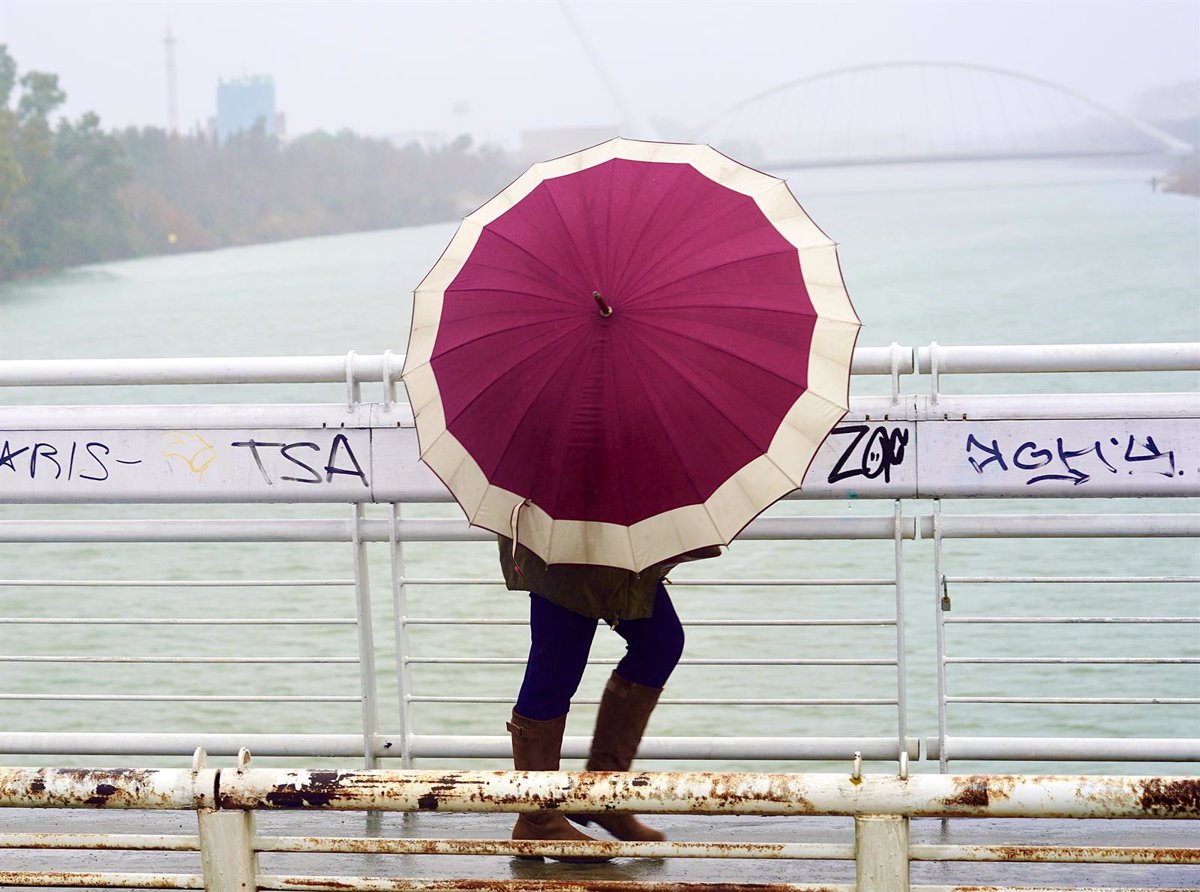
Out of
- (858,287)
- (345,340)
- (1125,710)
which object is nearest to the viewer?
(1125,710)

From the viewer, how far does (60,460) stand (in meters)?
3.49

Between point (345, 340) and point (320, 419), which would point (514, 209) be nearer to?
point (320, 419)

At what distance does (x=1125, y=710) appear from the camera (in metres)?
17.8

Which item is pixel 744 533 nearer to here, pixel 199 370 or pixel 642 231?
pixel 642 231

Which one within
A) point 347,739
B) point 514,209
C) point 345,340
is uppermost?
point 345,340

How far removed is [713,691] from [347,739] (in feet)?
49.2

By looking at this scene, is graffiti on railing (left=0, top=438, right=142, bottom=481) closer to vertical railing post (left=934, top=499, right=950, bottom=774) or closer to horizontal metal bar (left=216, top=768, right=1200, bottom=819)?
horizontal metal bar (left=216, top=768, right=1200, bottom=819)

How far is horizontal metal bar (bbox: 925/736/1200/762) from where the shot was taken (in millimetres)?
3266

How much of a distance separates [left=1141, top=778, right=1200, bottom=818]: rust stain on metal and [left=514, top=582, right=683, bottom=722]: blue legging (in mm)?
1012

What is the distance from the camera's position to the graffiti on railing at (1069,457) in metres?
3.24

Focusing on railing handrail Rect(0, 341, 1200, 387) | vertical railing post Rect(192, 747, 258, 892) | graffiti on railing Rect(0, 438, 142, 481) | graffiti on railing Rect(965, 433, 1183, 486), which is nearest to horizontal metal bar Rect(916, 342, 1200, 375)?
railing handrail Rect(0, 341, 1200, 387)

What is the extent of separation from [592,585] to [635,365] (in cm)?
46

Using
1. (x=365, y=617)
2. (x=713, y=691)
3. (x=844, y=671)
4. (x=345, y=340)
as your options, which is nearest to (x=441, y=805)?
(x=365, y=617)

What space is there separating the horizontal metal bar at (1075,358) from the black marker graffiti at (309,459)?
1.31m
